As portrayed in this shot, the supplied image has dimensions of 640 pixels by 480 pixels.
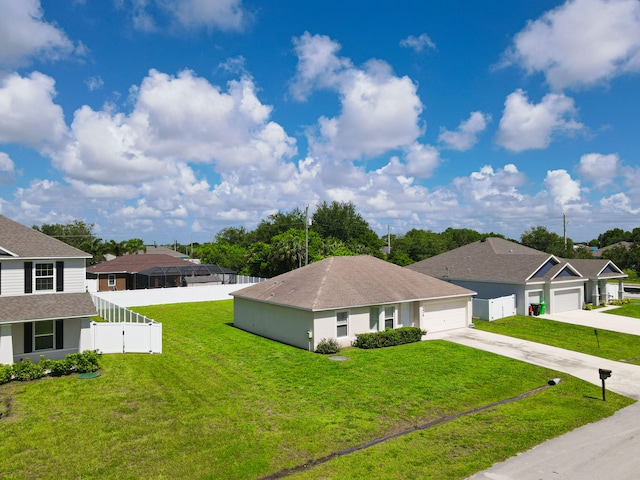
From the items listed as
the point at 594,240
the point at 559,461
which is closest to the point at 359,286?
the point at 559,461

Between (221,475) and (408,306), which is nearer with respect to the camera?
(221,475)

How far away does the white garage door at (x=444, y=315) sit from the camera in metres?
26.1

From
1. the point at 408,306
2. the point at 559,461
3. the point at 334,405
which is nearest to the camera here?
the point at 559,461

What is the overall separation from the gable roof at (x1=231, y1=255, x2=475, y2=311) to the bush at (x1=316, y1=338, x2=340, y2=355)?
1.77m

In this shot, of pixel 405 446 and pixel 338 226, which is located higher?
pixel 338 226

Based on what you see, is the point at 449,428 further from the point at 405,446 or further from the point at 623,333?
the point at 623,333

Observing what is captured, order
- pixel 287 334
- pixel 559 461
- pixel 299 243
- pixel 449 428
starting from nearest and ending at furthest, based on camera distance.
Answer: pixel 559 461, pixel 449 428, pixel 287 334, pixel 299 243

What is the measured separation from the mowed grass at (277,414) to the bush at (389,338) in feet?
3.81

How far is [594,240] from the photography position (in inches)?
5778

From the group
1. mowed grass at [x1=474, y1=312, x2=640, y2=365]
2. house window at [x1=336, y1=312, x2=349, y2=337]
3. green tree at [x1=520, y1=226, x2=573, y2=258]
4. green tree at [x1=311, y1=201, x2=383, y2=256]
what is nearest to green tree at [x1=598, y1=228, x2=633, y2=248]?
green tree at [x1=520, y1=226, x2=573, y2=258]

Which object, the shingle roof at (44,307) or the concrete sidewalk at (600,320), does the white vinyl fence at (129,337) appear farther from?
the concrete sidewalk at (600,320)

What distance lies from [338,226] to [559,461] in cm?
6587

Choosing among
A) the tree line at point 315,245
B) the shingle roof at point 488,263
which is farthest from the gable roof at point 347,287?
the tree line at point 315,245

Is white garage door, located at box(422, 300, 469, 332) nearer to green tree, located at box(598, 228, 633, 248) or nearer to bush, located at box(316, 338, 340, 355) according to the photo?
bush, located at box(316, 338, 340, 355)
